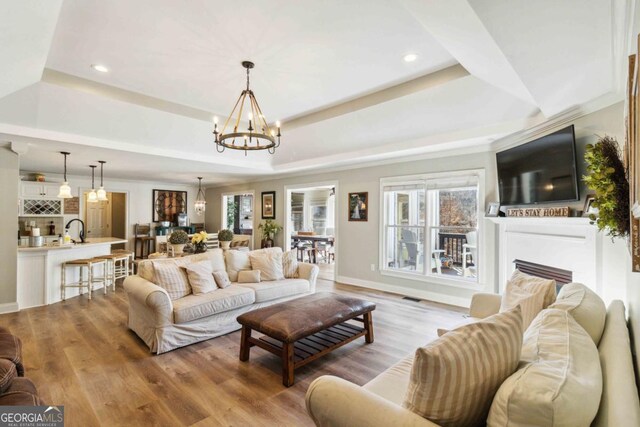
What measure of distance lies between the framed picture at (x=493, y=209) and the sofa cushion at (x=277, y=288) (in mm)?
2729

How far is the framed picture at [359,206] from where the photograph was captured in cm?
577

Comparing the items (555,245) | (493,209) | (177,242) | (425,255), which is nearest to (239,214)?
(177,242)

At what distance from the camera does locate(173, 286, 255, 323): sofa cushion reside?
3146 millimetres

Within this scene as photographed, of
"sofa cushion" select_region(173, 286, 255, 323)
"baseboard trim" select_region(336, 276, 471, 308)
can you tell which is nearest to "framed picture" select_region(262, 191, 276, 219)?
"baseboard trim" select_region(336, 276, 471, 308)

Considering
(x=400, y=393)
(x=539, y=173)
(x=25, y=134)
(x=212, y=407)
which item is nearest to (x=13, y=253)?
(x=25, y=134)

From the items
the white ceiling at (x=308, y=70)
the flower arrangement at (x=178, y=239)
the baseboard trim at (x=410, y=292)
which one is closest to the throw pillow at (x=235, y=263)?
the flower arrangement at (x=178, y=239)

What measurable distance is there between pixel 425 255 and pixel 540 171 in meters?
2.25

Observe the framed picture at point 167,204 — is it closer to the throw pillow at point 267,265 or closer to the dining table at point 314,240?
the dining table at point 314,240

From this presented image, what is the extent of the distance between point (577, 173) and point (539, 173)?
45 cm

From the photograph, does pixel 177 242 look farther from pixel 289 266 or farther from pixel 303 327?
pixel 303 327

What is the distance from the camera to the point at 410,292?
513 cm

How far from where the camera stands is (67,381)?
2.51 m

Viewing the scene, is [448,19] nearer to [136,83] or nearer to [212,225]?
[136,83]

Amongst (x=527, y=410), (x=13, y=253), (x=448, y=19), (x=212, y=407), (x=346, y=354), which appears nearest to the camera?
(x=527, y=410)
